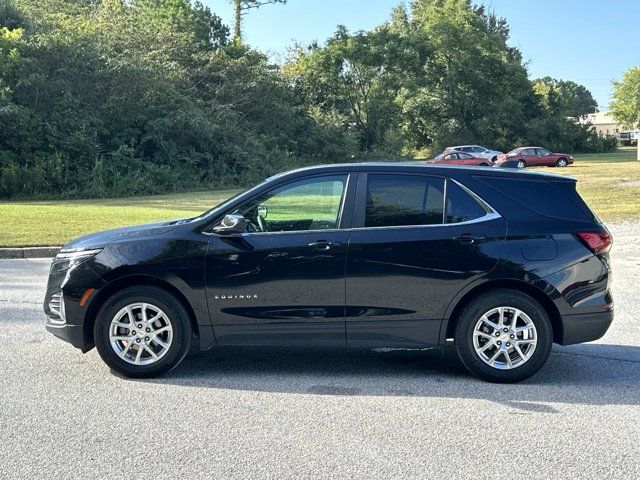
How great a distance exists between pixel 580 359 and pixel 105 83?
102 feet

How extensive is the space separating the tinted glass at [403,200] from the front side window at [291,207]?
264mm

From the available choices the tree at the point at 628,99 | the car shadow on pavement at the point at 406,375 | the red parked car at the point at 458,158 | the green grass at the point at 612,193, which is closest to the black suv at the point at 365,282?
the car shadow on pavement at the point at 406,375

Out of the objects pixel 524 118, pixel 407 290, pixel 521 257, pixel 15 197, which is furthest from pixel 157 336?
pixel 524 118

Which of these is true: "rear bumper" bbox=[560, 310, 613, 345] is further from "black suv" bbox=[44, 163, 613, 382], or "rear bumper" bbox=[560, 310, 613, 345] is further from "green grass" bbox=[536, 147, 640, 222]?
"green grass" bbox=[536, 147, 640, 222]

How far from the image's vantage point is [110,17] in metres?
39.6

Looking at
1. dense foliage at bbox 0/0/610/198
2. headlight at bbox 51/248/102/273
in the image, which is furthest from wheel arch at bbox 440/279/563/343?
dense foliage at bbox 0/0/610/198

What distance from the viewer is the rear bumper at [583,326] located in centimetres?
555

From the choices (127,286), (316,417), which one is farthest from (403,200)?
(127,286)

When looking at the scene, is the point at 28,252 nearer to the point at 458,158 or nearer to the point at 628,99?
the point at 458,158

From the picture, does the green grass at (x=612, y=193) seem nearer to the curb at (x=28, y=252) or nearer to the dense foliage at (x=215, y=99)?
the curb at (x=28, y=252)

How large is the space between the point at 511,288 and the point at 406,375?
1.14 meters

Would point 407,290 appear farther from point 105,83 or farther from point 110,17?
point 110,17

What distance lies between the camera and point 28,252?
43.4 feet

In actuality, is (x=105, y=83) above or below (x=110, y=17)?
below
